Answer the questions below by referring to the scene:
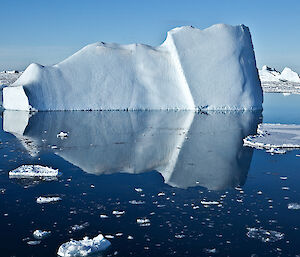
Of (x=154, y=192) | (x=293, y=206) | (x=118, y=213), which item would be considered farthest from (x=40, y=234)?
(x=293, y=206)

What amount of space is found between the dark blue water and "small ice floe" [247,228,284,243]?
91 millimetres

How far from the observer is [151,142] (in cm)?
1173

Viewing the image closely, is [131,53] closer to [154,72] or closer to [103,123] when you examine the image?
[154,72]

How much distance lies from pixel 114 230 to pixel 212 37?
64.4ft

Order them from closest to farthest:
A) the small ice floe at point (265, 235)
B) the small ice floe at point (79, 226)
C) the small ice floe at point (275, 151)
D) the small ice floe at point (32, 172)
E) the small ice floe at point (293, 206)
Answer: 1. the small ice floe at point (265, 235)
2. the small ice floe at point (79, 226)
3. the small ice floe at point (293, 206)
4. the small ice floe at point (32, 172)
5. the small ice floe at point (275, 151)

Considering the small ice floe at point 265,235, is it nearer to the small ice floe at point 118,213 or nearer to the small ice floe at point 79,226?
the small ice floe at point 118,213

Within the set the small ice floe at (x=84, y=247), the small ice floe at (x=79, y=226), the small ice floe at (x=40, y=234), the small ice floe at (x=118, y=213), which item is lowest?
the small ice floe at (x=118, y=213)

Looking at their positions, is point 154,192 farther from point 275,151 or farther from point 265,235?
point 275,151

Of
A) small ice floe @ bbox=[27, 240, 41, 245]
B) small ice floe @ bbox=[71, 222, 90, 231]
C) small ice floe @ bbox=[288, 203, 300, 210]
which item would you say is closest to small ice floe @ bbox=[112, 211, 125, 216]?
small ice floe @ bbox=[71, 222, 90, 231]

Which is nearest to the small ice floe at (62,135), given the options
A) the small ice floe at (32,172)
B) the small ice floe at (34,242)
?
the small ice floe at (32,172)

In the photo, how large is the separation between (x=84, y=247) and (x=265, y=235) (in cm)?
230

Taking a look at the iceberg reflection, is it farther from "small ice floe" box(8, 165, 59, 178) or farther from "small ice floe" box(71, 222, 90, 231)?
"small ice floe" box(71, 222, 90, 231)

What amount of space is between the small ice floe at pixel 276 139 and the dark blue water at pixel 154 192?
1.37 feet

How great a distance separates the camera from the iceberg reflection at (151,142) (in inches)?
336
